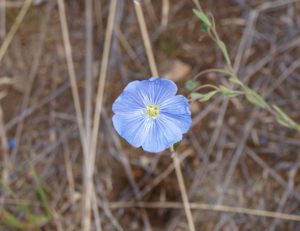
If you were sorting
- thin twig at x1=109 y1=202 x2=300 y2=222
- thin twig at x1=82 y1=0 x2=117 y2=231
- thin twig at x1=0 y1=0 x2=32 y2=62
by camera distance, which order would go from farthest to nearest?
1. thin twig at x1=0 y1=0 x2=32 y2=62
2. thin twig at x1=82 y1=0 x2=117 y2=231
3. thin twig at x1=109 y1=202 x2=300 y2=222

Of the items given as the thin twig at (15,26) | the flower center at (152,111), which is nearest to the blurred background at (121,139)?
the thin twig at (15,26)

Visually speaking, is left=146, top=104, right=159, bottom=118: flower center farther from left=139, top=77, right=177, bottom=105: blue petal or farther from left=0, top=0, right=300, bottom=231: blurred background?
left=0, top=0, right=300, bottom=231: blurred background

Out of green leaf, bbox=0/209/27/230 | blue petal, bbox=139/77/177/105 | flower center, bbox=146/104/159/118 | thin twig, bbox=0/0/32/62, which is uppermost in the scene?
thin twig, bbox=0/0/32/62

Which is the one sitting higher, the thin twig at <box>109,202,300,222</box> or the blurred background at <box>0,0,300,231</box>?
the blurred background at <box>0,0,300,231</box>

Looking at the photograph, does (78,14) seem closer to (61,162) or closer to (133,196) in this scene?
(61,162)

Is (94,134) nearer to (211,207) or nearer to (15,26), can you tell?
(211,207)

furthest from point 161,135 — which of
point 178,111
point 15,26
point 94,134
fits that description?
point 15,26

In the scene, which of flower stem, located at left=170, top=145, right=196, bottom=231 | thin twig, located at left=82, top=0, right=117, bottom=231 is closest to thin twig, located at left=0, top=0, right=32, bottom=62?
thin twig, located at left=82, top=0, right=117, bottom=231

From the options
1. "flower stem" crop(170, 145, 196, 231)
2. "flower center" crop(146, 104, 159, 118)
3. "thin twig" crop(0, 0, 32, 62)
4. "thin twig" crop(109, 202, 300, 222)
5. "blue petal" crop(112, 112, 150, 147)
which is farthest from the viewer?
"thin twig" crop(0, 0, 32, 62)
